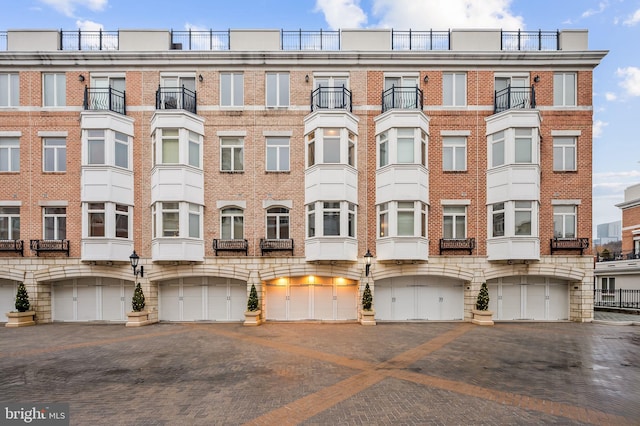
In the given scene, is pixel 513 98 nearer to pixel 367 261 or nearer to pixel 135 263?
pixel 367 261

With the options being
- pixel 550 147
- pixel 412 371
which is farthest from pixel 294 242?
pixel 550 147

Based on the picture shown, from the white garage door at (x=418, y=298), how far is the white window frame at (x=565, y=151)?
7867mm

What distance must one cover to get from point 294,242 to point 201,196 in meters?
5.16

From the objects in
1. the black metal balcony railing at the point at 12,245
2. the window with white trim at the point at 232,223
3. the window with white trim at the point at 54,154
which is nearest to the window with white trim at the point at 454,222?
the window with white trim at the point at 232,223

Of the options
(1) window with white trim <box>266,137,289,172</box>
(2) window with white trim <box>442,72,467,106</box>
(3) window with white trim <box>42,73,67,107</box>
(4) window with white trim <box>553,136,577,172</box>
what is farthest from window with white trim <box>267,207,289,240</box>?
(4) window with white trim <box>553,136,577,172</box>

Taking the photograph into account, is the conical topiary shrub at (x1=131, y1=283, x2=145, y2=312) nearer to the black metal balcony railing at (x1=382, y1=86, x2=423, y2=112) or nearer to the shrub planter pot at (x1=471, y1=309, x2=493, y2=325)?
the black metal balcony railing at (x1=382, y1=86, x2=423, y2=112)

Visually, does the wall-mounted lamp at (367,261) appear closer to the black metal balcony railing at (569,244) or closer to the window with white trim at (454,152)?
the window with white trim at (454,152)

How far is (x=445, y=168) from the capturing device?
16.0m

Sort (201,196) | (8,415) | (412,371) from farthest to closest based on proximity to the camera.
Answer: (201,196) < (412,371) < (8,415)

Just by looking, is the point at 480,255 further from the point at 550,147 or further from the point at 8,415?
the point at 8,415

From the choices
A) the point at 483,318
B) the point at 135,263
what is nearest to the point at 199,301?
the point at 135,263

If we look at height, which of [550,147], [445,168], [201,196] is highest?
[550,147]

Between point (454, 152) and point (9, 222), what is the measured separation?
893 inches

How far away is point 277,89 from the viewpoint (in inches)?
637
